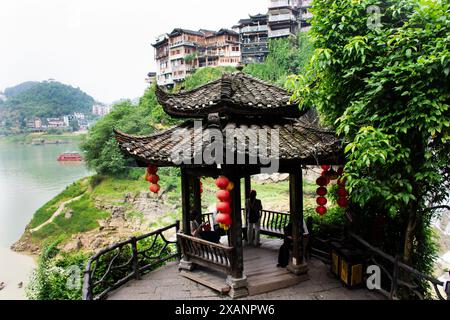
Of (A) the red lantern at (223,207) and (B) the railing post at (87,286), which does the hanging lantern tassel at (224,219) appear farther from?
(B) the railing post at (87,286)

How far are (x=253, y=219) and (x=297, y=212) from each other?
2.01 meters

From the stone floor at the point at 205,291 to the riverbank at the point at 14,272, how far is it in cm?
1866

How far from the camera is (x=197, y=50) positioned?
172 feet

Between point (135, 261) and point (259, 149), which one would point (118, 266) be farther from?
point (259, 149)

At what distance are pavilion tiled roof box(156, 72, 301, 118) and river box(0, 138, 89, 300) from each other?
2115cm

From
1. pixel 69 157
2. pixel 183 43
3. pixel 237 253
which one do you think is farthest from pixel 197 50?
pixel 237 253

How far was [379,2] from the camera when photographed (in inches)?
205

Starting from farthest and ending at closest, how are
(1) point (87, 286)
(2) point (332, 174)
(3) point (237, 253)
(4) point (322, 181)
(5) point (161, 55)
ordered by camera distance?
(5) point (161, 55) → (4) point (322, 181) → (2) point (332, 174) → (3) point (237, 253) → (1) point (87, 286)

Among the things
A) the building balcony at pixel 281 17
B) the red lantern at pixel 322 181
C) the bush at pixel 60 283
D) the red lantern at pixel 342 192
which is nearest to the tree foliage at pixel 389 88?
the red lantern at pixel 342 192

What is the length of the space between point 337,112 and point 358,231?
10.5 ft

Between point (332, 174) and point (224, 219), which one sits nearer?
point (224, 219)

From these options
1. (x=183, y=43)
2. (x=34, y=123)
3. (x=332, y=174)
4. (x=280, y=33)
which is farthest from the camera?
(x=34, y=123)
